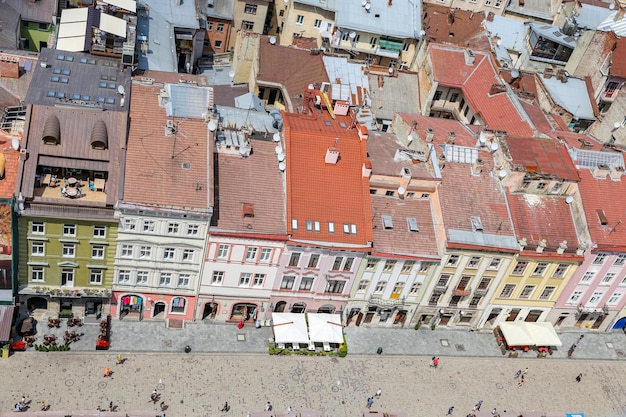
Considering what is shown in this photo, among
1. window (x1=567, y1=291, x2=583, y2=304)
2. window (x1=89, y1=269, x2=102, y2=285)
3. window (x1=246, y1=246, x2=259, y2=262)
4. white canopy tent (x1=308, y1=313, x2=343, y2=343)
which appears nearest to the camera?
window (x1=89, y1=269, x2=102, y2=285)

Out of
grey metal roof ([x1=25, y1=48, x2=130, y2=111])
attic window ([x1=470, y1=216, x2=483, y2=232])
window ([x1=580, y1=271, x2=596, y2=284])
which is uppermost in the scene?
grey metal roof ([x1=25, y1=48, x2=130, y2=111])

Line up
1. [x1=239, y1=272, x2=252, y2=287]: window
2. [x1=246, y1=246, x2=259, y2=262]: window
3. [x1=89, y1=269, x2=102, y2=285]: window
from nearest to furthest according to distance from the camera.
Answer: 1. [x1=89, y1=269, x2=102, y2=285]: window
2. [x1=246, y1=246, x2=259, y2=262]: window
3. [x1=239, y1=272, x2=252, y2=287]: window

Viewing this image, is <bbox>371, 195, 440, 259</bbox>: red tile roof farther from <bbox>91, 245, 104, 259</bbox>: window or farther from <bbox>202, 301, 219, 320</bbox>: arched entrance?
<bbox>91, 245, 104, 259</bbox>: window

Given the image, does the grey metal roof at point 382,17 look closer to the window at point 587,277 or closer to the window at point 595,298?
the window at point 587,277

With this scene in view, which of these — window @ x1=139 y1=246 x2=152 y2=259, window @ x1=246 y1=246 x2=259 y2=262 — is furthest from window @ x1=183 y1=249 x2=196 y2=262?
window @ x1=246 y1=246 x2=259 y2=262

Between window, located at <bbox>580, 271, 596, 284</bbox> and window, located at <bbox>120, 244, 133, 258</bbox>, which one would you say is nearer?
window, located at <bbox>120, 244, 133, 258</bbox>

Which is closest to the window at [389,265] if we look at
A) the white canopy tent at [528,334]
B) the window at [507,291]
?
the window at [507,291]

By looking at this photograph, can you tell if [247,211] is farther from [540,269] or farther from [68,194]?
[540,269]
